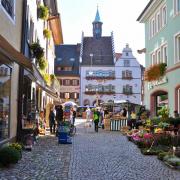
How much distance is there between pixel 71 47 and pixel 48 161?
78.8 meters

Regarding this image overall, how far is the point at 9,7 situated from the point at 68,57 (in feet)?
245

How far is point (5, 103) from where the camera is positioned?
14492mm

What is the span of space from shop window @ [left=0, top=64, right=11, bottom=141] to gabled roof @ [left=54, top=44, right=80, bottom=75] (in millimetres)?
71398

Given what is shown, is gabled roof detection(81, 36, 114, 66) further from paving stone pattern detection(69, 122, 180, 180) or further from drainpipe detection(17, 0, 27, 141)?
paving stone pattern detection(69, 122, 180, 180)

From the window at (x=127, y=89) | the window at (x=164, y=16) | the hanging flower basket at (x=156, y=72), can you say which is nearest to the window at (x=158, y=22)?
the window at (x=164, y=16)

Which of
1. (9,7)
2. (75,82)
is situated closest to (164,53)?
(9,7)

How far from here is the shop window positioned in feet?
45.2

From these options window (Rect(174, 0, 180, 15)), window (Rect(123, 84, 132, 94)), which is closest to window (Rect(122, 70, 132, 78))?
window (Rect(123, 84, 132, 94))

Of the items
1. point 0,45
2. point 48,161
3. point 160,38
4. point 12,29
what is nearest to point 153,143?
point 48,161

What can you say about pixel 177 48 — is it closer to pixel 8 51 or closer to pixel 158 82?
pixel 158 82

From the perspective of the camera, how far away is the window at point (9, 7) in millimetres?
13517

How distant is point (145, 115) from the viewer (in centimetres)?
3120

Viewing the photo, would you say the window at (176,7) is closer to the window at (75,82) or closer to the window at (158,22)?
the window at (158,22)

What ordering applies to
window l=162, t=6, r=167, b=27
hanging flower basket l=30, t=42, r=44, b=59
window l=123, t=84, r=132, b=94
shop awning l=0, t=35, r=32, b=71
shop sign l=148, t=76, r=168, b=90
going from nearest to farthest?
shop awning l=0, t=35, r=32, b=71 < hanging flower basket l=30, t=42, r=44, b=59 < shop sign l=148, t=76, r=168, b=90 < window l=162, t=6, r=167, b=27 < window l=123, t=84, r=132, b=94
